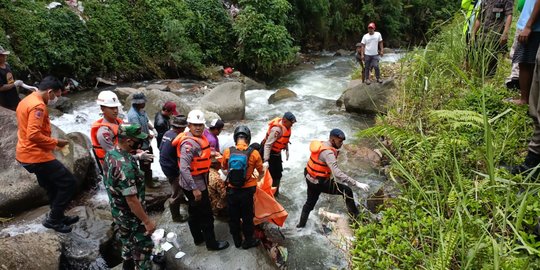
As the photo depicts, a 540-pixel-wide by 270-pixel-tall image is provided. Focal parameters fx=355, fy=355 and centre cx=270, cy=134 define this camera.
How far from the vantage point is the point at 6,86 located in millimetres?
6098

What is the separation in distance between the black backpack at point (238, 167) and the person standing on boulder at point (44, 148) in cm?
226

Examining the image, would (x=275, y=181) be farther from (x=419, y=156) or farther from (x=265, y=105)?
(x=265, y=105)

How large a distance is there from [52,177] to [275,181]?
3.22 m

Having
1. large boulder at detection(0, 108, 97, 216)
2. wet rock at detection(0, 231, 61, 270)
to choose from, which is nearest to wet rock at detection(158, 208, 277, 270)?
wet rock at detection(0, 231, 61, 270)

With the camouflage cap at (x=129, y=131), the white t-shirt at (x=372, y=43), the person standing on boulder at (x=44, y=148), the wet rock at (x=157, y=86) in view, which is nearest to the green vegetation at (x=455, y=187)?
the camouflage cap at (x=129, y=131)

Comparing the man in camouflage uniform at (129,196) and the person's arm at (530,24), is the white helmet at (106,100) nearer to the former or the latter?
the man in camouflage uniform at (129,196)

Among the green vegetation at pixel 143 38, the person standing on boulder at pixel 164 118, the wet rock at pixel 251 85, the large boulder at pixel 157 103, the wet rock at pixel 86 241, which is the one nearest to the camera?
the wet rock at pixel 86 241

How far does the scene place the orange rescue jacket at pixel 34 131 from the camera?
4055 mm

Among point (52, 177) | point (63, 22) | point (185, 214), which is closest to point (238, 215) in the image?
point (185, 214)

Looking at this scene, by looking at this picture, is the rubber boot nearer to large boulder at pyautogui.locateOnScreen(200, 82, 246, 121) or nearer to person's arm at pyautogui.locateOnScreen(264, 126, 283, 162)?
person's arm at pyautogui.locateOnScreen(264, 126, 283, 162)

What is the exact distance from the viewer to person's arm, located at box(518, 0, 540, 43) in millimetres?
3746

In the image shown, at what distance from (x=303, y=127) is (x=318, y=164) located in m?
4.78

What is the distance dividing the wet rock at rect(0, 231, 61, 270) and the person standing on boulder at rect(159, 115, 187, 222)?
4.59ft

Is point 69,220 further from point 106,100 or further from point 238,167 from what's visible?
point 238,167
